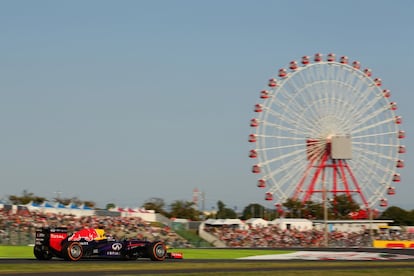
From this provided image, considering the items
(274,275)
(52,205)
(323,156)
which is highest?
(323,156)

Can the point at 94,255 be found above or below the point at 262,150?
below

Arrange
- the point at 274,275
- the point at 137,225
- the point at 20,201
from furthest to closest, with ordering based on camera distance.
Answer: the point at 20,201, the point at 137,225, the point at 274,275

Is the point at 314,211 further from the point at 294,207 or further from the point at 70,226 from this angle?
the point at 70,226

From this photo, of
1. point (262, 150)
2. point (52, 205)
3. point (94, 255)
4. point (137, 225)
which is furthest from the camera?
point (262, 150)

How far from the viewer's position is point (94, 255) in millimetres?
32219

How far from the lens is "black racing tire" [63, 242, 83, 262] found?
3120 cm

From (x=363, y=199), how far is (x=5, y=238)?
→ 2057 inches

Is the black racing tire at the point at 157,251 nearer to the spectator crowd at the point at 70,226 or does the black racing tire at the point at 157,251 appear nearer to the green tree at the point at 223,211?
the spectator crowd at the point at 70,226

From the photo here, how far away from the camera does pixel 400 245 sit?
6444 cm

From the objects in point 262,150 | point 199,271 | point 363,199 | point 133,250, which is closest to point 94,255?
point 133,250

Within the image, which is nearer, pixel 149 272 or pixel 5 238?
pixel 149 272

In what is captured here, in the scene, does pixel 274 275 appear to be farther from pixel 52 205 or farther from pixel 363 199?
pixel 363 199

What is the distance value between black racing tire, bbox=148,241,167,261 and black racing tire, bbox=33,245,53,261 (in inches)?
174

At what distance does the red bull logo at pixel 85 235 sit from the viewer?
1246 inches
